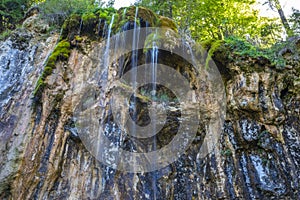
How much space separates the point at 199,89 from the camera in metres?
7.50

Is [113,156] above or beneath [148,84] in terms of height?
beneath

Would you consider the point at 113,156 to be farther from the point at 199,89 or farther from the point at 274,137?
the point at 274,137

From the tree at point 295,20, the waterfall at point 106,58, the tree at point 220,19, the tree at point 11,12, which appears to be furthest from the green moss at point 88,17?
the tree at point 295,20

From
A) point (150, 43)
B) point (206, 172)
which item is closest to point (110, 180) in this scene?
point (206, 172)

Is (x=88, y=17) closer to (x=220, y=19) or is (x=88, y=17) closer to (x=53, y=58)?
(x=53, y=58)

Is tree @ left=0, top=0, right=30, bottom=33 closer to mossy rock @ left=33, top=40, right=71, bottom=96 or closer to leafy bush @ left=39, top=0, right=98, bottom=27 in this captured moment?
leafy bush @ left=39, top=0, right=98, bottom=27

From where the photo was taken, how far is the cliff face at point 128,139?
5.55m

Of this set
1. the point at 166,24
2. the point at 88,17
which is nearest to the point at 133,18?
the point at 166,24

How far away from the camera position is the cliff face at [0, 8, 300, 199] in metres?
5.55

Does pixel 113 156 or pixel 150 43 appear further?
pixel 150 43

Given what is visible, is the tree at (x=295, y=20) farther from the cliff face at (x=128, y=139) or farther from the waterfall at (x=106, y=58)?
the waterfall at (x=106, y=58)

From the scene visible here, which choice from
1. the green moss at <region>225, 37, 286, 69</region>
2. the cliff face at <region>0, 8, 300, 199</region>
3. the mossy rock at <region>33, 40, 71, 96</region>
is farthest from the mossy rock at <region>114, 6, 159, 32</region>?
the green moss at <region>225, 37, 286, 69</region>

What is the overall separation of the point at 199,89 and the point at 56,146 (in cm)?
456

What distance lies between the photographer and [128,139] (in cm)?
627
